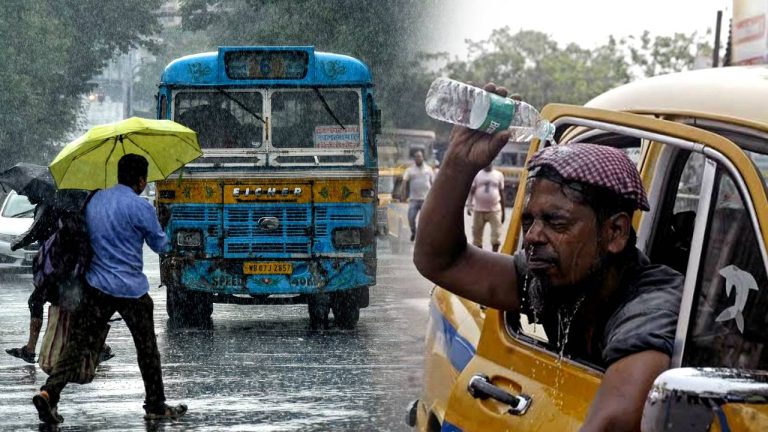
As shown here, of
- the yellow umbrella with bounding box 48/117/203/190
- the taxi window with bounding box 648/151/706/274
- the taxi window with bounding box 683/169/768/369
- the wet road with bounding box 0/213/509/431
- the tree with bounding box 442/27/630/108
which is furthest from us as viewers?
the tree with bounding box 442/27/630/108

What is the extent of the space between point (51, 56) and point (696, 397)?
143 ft

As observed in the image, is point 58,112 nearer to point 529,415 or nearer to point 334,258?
point 334,258

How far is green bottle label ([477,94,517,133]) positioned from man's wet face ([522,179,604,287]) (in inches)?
7.5

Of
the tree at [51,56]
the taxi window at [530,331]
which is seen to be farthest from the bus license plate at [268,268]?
the tree at [51,56]

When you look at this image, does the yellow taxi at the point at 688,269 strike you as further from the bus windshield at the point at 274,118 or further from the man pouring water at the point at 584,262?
the bus windshield at the point at 274,118

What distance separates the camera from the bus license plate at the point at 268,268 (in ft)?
48.6

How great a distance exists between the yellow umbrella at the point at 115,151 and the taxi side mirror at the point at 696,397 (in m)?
8.42

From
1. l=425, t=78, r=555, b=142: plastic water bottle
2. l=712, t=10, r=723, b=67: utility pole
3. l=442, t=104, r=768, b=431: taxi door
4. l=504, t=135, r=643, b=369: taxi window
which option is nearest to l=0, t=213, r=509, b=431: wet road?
l=504, t=135, r=643, b=369: taxi window

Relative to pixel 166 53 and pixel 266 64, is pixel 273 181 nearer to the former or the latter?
pixel 266 64

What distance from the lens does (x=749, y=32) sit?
32.2m

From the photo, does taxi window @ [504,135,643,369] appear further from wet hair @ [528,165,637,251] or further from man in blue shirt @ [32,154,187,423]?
man in blue shirt @ [32,154,187,423]

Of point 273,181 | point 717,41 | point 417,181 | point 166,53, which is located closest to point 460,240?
point 273,181

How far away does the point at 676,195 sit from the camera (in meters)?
4.05

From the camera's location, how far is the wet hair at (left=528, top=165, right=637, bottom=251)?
9.91 feet
